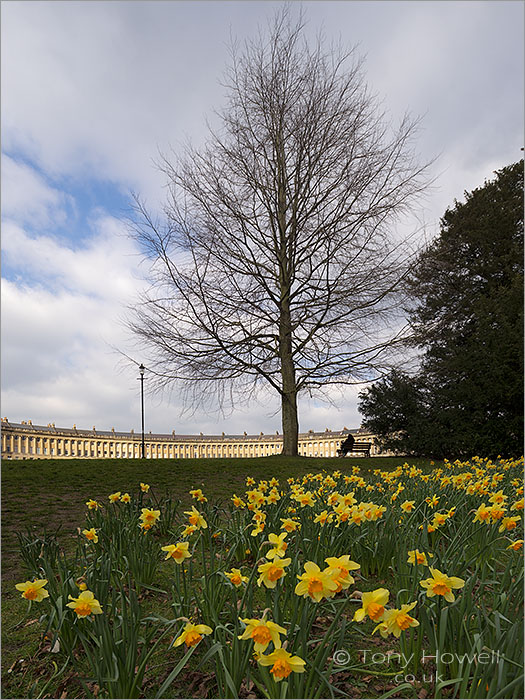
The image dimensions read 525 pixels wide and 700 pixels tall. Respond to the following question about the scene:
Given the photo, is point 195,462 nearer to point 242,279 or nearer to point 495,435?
point 242,279

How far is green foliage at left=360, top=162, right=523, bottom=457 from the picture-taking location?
41.0 feet

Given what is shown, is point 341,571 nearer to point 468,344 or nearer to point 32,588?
point 32,588

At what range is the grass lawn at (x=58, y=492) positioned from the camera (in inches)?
75.7

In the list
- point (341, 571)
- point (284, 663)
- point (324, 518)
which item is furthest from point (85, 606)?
point (324, 518)

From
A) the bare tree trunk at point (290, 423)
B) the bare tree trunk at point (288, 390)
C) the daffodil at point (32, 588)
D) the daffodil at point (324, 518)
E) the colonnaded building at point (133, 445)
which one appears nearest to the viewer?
the daffodil at point (32, 588)

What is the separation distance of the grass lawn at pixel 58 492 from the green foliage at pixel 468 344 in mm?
3069

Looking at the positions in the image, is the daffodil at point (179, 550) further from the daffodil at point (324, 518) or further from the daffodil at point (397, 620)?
the daffodil at point (324, 518)

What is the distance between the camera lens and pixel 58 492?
670 cm

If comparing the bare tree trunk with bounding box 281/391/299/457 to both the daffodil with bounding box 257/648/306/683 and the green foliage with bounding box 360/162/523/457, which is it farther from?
the daffodil with bounding box 257/648/306/683

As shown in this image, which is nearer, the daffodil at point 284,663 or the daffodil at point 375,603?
the daffodil at point 284,663

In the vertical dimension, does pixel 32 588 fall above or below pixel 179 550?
below

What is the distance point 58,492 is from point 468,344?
12.5 m

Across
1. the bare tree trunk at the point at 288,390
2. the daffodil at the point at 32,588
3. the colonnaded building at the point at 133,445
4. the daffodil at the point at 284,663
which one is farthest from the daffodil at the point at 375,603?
the colonnaded building at the point at 133,445

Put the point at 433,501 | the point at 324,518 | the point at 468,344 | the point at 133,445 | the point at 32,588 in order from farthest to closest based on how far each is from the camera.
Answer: the point at 133,445
the point at 468,344
the point at 433,501
the point at 324,518
the point at 32,588
